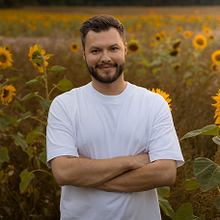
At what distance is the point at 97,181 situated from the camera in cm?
144

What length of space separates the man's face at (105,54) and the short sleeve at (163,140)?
0.33 metres

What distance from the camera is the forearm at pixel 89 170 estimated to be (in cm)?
144

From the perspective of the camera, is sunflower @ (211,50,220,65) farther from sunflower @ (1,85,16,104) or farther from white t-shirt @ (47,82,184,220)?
sunflower @ (1,85,16,104)

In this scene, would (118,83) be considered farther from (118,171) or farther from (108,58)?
(118,171)

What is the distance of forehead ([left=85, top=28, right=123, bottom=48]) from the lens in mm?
1569

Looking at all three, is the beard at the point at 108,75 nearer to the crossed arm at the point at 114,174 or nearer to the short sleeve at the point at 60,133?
the short sleeve at the point at 60,133

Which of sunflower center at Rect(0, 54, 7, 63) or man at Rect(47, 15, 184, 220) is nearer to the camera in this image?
man at Rect(47, 15, 184, 220)

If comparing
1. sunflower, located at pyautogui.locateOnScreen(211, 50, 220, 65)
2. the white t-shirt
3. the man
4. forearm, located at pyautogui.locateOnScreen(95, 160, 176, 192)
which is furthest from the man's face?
sunflower, located at pyautogui.locateOnScreen(211, 50, 220, 65)

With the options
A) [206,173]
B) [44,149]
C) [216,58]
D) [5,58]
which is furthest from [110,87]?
[216,58]

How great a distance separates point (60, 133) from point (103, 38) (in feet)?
1.89

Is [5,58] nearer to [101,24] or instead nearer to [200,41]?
[101,24]

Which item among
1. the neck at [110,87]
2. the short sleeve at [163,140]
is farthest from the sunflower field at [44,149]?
the neck at [110,87]

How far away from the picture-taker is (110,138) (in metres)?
1.56

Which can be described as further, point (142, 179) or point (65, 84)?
point (65, 84)
